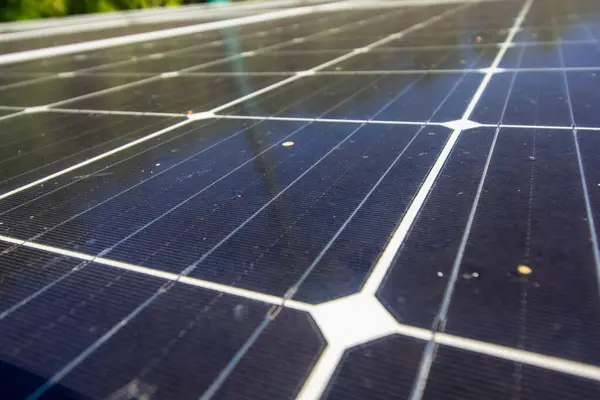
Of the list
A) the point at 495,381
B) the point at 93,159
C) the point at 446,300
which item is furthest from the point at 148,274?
the point at 93,159

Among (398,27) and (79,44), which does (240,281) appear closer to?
(398,27)

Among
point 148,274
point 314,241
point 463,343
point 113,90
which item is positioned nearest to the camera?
point 463,343

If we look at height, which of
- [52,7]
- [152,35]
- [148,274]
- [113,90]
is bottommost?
[148,274]

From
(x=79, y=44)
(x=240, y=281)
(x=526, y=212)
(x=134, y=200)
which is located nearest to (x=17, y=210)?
(x=134, y=200)

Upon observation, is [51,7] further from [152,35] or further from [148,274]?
[148,274]

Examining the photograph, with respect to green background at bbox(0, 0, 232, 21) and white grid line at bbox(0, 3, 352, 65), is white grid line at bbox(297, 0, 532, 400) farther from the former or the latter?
green background at bbox(0, 0, 232, 21)
